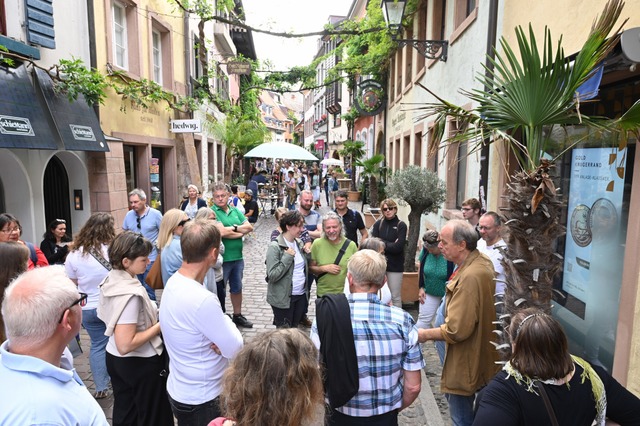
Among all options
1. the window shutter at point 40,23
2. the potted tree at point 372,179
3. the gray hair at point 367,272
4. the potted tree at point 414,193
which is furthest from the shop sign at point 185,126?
the gray hair at point 367,272

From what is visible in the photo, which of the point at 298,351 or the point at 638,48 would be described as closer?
the point at 298,351

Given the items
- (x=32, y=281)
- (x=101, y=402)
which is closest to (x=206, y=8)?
(x=101, y=402)

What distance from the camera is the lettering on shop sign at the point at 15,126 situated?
5.66 metres

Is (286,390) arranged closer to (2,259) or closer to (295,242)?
(2,259)

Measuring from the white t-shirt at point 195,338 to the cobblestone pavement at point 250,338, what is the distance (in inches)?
15.2

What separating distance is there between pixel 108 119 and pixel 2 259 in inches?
270

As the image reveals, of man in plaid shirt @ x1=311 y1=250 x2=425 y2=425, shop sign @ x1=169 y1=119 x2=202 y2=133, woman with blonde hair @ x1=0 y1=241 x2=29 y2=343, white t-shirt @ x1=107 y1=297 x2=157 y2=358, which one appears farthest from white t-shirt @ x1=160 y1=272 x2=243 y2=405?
shop sign @ x1=169 y1=119 x2=202 y2=133

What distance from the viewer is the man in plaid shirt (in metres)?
2.40

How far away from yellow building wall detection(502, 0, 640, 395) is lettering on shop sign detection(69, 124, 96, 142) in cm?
659

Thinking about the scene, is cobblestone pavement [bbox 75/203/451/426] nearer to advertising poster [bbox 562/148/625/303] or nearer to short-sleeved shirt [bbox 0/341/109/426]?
short-sleeved shirt [bbox 0/341/109/426]

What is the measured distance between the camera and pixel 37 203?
693 cm

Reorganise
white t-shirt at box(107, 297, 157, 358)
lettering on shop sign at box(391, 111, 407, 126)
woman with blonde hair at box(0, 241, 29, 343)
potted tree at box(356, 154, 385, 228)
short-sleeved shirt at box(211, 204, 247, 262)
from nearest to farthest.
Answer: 1. woman with blonde hair at box(0, 241, 29, 343)
2. white t-shirt at box(107, 297, 157, 358)
3. short-sleeved shirt at box(211, 204, 247, 262)
4. potted tree at box(356, 154, 385, 228)
5. lettering on shop sign at box(391, 111, 407, 126)

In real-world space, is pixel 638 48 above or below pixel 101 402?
above

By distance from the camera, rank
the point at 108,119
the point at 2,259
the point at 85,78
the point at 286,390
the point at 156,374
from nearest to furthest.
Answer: the point at 286,390
the point at 2,259
the point at 156,374
the point at 85,78
the point at 108,119
